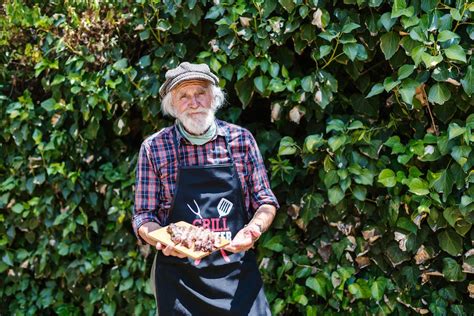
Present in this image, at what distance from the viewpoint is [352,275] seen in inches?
125

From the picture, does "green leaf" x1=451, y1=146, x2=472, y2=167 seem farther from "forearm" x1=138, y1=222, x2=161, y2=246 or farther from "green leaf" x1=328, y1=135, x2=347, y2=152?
"forearm" x1=138, y1=222, x2=161, y2=246

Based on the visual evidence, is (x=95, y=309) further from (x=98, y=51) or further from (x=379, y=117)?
(x=379, y=117)

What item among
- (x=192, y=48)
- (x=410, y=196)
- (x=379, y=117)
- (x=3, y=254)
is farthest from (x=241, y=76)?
(x=3, y=254)

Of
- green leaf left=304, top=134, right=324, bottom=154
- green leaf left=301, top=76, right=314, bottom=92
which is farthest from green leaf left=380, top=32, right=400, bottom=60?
green leaf left=304, top=134, right=324, bottom=154

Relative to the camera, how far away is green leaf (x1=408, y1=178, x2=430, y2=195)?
2.86 meters

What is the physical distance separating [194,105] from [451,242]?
1.26 meters

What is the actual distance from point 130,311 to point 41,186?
0.86 metres

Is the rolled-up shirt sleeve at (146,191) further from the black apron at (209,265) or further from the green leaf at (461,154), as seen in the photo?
the green leaf at (461,154)

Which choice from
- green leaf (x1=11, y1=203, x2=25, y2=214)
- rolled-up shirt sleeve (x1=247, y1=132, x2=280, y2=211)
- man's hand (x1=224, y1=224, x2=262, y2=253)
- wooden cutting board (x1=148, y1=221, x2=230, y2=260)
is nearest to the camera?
wooden cutting board (x1=148, y1=221, x2=230, y2=260)

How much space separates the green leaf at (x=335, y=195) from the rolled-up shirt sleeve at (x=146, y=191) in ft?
2.64

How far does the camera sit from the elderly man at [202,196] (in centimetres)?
260

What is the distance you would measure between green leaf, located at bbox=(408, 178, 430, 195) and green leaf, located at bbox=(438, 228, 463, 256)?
23cm

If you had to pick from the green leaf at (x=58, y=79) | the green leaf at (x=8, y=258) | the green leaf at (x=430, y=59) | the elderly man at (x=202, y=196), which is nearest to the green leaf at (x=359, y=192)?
the elderly man at (x=202, y=196)

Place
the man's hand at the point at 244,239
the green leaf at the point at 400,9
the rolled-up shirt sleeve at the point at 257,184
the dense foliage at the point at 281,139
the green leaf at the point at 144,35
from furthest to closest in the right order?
1. the green leaf at the point at 144,35
2. the dense foliage at the point at 281,139
3. the green leaf at the point at 400,9
4. the rolled-up shirt sleeve at the point at 257,184
5. the man's hand at the point at 244,239
